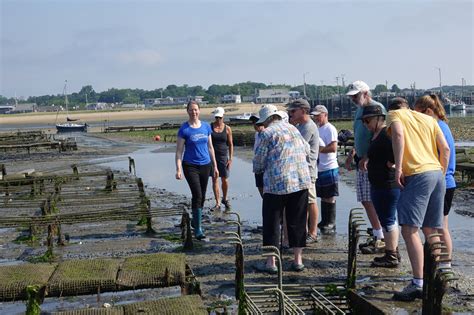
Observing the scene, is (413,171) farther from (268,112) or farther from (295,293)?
(268,112)

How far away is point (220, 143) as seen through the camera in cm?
1128

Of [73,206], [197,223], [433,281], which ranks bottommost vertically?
[73,206]

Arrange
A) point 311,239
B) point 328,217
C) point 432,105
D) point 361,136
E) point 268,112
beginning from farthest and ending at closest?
1. point 328,217
2. point 311,239
3. point 361,136
4. point 268,112
5. point 432,105

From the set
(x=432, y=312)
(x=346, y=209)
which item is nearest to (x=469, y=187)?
(x=346, y=209)

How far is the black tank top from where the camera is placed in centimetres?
1126

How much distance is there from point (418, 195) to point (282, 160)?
1.50 meters

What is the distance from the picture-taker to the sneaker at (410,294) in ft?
18.4

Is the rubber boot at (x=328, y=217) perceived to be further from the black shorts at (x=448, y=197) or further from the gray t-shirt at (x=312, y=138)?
the black shorts at (x=448, y=197)

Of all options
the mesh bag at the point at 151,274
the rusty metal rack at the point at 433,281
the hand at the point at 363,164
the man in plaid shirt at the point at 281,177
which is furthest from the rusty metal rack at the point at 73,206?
the rusty metal rack at the point at 433,281

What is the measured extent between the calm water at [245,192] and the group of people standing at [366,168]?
155cm

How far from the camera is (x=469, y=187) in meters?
13.5

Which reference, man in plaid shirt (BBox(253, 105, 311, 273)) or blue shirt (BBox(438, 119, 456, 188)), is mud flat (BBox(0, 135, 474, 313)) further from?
blue shirt (BBox(438, 119, 456, 188))

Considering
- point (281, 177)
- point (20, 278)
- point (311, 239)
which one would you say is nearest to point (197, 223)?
point (311, 239)

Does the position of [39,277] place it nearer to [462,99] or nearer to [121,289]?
[121,289]
